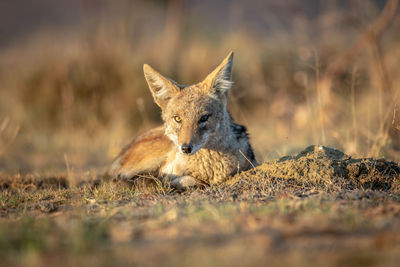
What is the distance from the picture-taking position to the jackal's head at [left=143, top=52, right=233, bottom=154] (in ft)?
14.0

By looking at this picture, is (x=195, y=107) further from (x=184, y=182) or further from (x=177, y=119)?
(x=184, y=182)

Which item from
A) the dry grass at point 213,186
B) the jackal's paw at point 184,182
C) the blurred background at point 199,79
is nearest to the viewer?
the dry grass at point 213,186

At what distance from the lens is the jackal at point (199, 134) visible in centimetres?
439

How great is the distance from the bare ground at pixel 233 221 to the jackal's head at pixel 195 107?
586 millimetres

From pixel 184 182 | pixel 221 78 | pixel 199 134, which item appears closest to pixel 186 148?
pixel 199 134

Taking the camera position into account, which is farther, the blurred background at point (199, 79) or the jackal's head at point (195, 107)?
the blurred background at point (199, 79)

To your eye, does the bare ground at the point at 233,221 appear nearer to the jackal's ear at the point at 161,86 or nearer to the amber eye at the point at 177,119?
the amber eye at the point at 177,119

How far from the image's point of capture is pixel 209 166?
4688 mm

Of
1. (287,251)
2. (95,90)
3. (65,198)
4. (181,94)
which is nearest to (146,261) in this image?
(287,251)

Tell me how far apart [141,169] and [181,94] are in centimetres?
124

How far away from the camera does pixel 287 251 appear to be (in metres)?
2.24

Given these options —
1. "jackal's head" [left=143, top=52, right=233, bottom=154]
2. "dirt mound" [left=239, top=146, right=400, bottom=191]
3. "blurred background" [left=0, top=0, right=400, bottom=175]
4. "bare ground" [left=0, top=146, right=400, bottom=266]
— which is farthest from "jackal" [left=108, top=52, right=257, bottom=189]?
"blurred background" [left=0, top=0, right=400, bottom=175]

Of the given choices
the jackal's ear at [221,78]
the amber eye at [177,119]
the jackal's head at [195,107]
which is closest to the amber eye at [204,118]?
the jackal's head at [195,107]

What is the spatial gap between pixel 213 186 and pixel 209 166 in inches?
14.5
